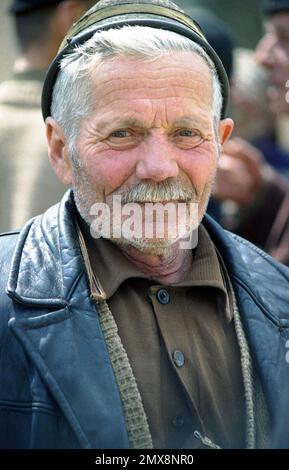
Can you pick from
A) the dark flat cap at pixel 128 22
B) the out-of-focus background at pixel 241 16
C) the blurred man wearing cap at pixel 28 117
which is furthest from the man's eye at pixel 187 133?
the out-of-focus background at pixel 241 16

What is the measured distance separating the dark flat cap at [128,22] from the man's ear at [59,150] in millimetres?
78

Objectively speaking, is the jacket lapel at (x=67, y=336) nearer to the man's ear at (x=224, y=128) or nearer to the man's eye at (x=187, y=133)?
the man's eye at (x=187, y=133)

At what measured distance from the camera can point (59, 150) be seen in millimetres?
3113

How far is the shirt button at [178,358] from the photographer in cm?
285

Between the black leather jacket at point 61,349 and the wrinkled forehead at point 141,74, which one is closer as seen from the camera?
the black leather jacket at point 61,349

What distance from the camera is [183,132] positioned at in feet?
9.63

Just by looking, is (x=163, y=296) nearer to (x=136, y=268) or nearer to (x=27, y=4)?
(x=136, y=268)

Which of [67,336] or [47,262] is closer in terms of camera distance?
[67,336]

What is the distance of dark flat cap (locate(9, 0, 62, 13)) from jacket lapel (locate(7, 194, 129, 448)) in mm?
2057

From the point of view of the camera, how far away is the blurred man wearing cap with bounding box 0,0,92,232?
4.32 meters

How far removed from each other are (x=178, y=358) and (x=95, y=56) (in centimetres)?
90

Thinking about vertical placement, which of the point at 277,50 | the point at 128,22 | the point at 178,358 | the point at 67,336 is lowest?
the point at 178,358

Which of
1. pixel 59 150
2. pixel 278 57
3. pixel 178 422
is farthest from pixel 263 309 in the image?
pixel 278 57

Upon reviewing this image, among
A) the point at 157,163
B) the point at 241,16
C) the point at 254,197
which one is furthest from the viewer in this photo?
the point at 241,16
